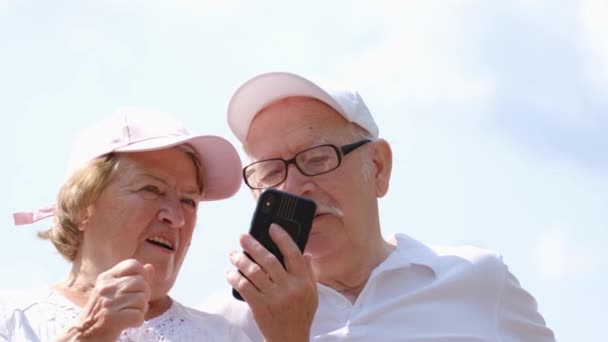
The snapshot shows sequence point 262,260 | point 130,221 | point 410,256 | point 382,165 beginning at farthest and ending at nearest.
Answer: point 382,165 → point 410,256 → point 130,221 → point 262,260

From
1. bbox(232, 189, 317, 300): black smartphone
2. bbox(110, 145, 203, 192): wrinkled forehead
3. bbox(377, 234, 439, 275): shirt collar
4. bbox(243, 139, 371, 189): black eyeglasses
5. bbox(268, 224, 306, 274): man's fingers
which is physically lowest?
bbox(268, 224, 306, 274): man's fingers

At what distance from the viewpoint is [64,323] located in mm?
4844

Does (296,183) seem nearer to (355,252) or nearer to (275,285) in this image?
(355,252)

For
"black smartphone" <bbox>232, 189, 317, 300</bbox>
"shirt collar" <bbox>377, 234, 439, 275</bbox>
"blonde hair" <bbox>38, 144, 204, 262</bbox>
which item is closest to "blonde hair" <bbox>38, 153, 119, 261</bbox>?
"blonde hair" <bbox>38, 144, 204, 262</bbox>

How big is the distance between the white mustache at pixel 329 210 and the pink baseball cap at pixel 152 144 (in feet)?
1.46

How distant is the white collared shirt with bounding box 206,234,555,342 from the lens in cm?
531

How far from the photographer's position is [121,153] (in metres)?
5.21

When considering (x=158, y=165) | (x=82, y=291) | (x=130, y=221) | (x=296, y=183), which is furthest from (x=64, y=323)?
(x=296, y=183)

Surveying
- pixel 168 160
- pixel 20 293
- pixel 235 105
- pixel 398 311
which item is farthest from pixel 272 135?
pixel 20 293

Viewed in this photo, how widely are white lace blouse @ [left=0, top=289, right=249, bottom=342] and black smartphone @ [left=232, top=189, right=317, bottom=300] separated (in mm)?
511

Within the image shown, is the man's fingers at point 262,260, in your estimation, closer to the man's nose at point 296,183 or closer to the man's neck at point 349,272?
the man's nose at point 296,183

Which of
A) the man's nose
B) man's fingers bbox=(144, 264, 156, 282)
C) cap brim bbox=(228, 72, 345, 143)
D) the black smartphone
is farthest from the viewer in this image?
cap brim bbox=(228, 72, 345, 143)

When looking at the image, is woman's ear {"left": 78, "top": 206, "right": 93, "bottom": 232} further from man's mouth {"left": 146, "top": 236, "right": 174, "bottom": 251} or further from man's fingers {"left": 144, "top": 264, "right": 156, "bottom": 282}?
man's fingers {"left": 144, "top": 264, "right": 156, "bottom": 282}

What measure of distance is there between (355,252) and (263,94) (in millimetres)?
898
